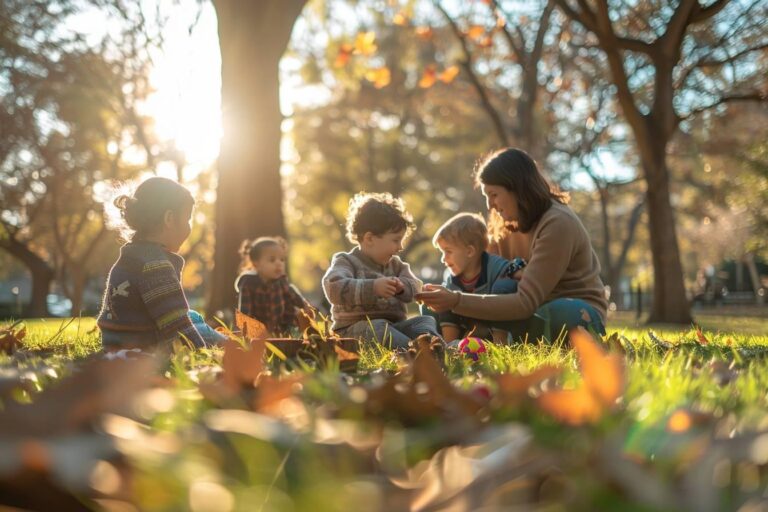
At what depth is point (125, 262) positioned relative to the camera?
4.23 meters

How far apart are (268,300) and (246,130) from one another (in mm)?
2616

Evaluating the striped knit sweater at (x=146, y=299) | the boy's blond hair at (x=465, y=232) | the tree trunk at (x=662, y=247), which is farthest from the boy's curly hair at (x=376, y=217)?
the tree trunk at (x=662, y=247)

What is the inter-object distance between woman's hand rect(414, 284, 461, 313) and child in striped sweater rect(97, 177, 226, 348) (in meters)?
1.31

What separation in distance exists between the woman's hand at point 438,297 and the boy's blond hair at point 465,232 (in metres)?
0.90

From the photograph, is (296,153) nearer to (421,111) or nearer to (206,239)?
(421,111)

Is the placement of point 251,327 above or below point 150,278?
below

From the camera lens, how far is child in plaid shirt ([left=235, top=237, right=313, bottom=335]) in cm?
Result: 770

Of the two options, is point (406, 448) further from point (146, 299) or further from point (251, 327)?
point (146, 299)

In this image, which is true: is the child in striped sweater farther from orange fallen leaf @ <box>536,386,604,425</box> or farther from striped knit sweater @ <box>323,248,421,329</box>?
orange fallen leaf @ <box>536,386,604,425</box>

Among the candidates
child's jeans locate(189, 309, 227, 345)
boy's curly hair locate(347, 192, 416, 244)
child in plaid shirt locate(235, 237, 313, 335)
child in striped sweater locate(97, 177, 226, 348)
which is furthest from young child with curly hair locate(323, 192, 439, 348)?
child in plaid shirt locate(235, 237, 313, 335)

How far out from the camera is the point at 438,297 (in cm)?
445

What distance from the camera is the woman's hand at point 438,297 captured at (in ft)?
14.6

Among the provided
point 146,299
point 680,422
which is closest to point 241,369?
point 680,422

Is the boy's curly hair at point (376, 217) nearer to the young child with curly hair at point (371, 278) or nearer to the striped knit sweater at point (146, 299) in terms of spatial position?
the young child with curly hair at point (371, 278)
